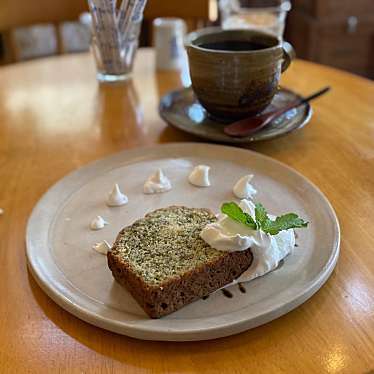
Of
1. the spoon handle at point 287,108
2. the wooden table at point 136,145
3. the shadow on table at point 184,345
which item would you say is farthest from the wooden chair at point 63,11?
the shadow on table at point 184,345

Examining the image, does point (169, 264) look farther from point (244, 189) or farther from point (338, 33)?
point (338, 33)

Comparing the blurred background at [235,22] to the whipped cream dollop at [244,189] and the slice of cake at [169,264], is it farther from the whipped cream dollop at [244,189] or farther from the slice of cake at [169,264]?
the slice of cake at [169,264]

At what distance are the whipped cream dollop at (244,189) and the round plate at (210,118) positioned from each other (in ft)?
0.51

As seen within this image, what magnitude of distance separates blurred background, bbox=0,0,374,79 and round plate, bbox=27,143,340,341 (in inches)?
27.9

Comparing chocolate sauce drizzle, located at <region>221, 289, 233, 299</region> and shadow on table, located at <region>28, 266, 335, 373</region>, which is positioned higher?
chocolate sauce drizzle, located at <region>221, 289, 233, 299</region>

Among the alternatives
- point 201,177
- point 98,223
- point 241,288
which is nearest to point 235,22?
point 201,177

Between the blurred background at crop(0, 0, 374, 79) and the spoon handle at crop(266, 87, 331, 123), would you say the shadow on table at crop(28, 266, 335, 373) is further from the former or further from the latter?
the blurred background at crop(0, 0, 374, 79)

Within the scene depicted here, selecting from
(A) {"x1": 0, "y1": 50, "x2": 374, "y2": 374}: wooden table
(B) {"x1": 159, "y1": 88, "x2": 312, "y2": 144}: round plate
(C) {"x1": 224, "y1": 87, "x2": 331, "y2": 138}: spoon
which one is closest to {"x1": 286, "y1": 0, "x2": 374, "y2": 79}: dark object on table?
(A) {"x1": 0, "y1": 50, "x2": 374, "y2": 374}: wooden table

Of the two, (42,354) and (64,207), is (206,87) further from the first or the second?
(42,354)

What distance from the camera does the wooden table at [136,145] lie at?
541mm

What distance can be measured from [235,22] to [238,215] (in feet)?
3.48

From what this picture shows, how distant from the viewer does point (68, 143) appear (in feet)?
3.37

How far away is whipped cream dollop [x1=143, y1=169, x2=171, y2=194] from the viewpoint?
814mm

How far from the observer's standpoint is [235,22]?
1547 mm
